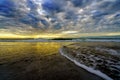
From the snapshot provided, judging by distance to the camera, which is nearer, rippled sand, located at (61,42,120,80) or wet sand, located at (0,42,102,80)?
wet sand, located at (0,42,102,80)

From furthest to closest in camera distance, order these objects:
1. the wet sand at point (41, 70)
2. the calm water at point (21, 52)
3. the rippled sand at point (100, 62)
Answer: the calm water at point (21, 52), the rippled sand at point (100, 62), the wet sand at point (41, 70)

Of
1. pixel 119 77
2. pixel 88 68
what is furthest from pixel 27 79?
pixel 119 77

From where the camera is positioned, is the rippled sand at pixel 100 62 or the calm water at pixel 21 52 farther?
the calm water at pixel 21 52

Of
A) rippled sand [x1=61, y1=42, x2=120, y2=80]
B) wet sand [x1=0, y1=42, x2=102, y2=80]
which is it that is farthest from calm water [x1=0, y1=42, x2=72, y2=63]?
rippled sand [x1=61, y1=42, x2=120, y2=80]

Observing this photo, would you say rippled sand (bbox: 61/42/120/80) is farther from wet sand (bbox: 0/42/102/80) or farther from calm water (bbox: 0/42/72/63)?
calm water (bbox: 0/42/72/63)

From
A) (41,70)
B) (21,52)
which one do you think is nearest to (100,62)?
(41,70)

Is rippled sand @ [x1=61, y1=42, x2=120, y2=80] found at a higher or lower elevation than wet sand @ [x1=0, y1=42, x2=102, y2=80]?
higher

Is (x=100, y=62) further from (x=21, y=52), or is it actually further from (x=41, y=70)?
(x=21, y=52)

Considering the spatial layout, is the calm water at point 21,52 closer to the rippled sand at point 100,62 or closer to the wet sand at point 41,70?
the wet sand at point 41,70

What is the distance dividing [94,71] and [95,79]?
957 millimetres

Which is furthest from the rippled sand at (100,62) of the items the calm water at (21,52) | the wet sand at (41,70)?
the calm water at (21,52)

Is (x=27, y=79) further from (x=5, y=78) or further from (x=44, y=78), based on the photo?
(x=5, y=78)

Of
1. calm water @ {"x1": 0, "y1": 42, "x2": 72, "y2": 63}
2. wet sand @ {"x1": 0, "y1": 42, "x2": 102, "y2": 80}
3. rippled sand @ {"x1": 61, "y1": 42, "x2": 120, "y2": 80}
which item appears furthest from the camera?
calm water @ {"x1": 0, "y1": 42, "x2": 72, "y2": 63}

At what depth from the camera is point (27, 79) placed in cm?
485
